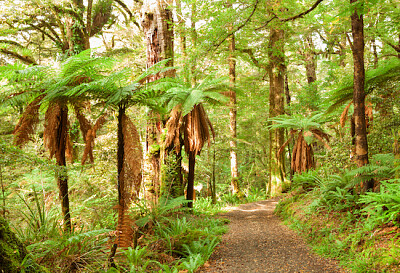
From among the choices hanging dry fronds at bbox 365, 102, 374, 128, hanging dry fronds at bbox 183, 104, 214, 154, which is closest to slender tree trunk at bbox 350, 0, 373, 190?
hanging dry fronds at bbox 365, 102, 374, 128

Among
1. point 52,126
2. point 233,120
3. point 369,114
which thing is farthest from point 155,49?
point 233,120

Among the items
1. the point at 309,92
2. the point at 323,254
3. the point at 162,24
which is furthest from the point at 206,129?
the point at 309,92

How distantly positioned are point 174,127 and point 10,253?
4290 mm

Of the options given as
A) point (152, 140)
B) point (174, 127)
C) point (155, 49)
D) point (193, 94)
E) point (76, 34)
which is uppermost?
point (76, 34)

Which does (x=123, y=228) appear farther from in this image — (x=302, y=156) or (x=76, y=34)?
(x=76, y=34)

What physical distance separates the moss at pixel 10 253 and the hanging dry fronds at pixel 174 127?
3.91 m

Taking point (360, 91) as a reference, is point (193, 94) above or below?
above

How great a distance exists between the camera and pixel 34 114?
3457mm

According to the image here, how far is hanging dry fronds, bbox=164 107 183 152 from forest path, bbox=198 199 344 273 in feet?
7.93

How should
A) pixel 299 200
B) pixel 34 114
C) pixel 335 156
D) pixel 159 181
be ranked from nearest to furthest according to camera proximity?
pixel 34 114 < pixel 335 156 < pixel 159 181 < pixel 299 200

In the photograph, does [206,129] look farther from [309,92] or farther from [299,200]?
[309,92]

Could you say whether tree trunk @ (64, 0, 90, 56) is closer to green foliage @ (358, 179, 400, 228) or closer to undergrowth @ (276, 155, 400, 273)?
undergrowth @ (276, 155, 400, 273)

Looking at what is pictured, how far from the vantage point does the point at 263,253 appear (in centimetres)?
427

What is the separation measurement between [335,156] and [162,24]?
508 cm
